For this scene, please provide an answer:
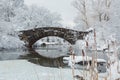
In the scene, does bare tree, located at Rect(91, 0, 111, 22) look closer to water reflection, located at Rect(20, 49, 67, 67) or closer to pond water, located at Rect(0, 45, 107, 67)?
pond water, located at Rect(0, 45, 107, 67)

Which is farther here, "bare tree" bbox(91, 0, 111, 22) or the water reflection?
"bare tree" bbox(91, 0, 111, 22)

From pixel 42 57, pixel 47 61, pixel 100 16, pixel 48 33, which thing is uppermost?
pixel 100 16

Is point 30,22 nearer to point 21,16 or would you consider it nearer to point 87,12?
point 21,16

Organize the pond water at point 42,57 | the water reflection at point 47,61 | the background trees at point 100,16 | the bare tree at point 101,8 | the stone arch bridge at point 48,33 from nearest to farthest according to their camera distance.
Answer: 1. the water reflection at point 47,61
2. the pond water at point 42,57
3. the background trees at point 100,16
4. the bare tree at point 101,8
5. the stone arch bridge at point 48,33

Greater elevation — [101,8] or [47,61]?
[101,8]

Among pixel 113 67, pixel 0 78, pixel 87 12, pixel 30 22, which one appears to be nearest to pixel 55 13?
pixel 30 22

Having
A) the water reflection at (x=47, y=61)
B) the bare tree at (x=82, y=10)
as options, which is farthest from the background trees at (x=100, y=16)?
the water reflection at (x=47, y=61)

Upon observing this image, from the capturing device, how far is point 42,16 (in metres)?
52.0

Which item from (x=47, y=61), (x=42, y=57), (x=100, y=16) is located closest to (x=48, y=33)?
(x=100, y=16)

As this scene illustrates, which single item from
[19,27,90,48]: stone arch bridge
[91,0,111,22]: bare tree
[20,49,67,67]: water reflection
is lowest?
[20,49,67,67]: water reflection

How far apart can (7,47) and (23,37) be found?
8.79ft

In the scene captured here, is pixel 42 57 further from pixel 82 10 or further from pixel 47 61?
pixel 82 10

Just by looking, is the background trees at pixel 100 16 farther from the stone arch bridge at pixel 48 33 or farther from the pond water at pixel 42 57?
the pond water at pixel 42 57

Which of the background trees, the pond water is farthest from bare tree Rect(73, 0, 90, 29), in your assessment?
the pond water
